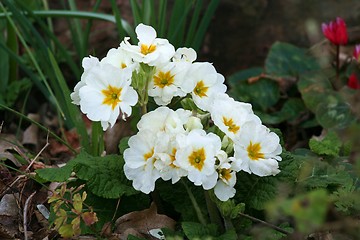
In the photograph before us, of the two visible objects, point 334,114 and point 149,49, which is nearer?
point 149,49

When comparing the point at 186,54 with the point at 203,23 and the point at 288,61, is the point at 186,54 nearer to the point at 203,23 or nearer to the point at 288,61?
the point at 203,23

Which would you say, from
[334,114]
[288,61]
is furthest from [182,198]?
[288,61]

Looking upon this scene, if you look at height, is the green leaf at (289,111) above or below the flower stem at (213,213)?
below

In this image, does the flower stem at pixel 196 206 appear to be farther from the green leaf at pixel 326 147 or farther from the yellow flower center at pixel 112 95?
the green leaf at pixel 326 147

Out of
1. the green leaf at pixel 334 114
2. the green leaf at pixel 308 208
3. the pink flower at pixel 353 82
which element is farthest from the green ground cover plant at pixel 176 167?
the pink flower at pixel 353 82

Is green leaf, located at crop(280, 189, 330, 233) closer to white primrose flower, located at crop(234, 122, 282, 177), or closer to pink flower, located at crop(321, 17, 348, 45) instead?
white primrose flower, located at crop(234, 122, 282, 177)

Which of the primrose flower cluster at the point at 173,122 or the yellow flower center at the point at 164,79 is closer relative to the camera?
the primrose flower cluster at the point at 173,122

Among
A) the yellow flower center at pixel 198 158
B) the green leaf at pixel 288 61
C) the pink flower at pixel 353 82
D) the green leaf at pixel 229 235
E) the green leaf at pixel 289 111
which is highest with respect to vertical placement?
the yellow flower center at pixel 198 158
